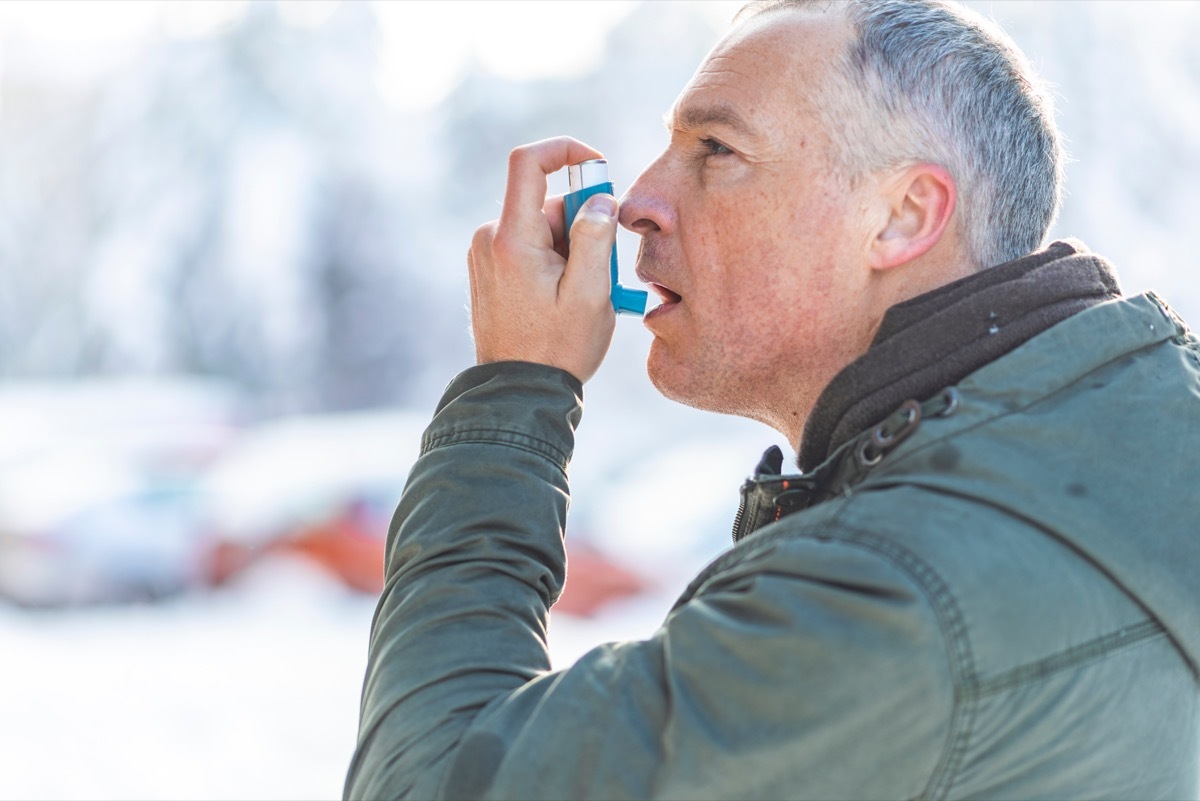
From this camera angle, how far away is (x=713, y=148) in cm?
98

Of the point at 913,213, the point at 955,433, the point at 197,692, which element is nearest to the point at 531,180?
the point at 913,213

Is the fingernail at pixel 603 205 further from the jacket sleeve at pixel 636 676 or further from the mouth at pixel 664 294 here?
the jacket sleeve at pixel 636 676

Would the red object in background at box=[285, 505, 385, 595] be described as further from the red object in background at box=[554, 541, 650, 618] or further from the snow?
the red object in background at box=[554, 541, 650, 618]

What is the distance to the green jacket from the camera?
0.58 m

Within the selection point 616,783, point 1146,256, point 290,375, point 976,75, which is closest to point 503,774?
point 616,783

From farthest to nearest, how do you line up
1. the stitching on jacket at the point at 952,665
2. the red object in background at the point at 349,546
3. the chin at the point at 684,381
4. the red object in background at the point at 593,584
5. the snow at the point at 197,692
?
1. the red object in background at the point at 349,546
2. the red object in background at the point at 593,584
3. the snow at the point at 197,692
4. the chin at the point at 684,381
5. the stitching on jacket at the point at 952,665

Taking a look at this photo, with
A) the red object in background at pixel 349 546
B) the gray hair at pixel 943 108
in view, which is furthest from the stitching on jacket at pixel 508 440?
the red object in background at pixel 349 546

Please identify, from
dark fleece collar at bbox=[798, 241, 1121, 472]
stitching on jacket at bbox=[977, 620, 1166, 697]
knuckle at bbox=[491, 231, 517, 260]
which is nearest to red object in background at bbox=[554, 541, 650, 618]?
knuckle at bbox=[491, 231, 517, 260]

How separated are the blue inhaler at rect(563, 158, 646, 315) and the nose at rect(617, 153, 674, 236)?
5 centimetres

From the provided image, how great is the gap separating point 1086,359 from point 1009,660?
0.68 feet

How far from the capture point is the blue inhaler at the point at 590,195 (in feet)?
3.05

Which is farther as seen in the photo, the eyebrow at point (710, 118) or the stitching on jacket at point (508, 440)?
the eyebrow at point (710, 118)

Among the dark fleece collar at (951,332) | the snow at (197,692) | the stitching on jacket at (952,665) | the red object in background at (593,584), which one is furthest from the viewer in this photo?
the red object in background at (593,584)

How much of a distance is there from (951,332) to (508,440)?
11.9 inches
